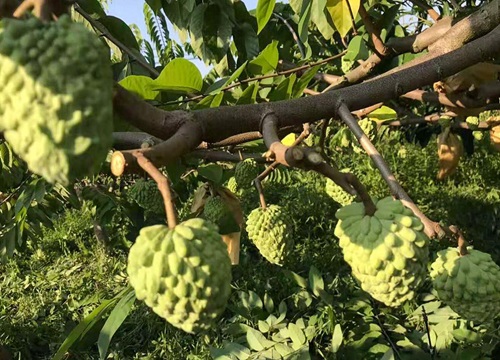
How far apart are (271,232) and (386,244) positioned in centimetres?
89

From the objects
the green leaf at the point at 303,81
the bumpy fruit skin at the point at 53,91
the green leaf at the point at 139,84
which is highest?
the bumpy fruit skin at the point at 53,91

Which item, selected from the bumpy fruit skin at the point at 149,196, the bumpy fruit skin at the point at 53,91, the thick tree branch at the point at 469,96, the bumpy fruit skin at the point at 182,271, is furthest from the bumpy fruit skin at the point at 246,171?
the bumpy fruit skin at the point at 53,91

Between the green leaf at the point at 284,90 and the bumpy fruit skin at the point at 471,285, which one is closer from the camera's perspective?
the bumpy fruit skin at the point at 471,285

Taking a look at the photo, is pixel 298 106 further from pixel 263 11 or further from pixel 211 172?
pixel 211 172

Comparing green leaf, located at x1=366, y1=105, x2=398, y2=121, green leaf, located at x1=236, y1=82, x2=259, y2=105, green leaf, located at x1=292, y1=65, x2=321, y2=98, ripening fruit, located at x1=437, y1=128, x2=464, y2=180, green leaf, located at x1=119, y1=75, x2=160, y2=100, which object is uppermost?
green leaf, located at x1=119, y1=75, x2=160, y2=100

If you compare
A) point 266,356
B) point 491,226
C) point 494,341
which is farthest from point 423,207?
point 266,356

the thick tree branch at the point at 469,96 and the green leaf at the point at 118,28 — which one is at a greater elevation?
the green leaf at the point at 118,28

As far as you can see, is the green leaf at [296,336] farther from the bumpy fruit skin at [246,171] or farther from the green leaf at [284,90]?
the green leaf at [284,90]

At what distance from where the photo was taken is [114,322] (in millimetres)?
1104

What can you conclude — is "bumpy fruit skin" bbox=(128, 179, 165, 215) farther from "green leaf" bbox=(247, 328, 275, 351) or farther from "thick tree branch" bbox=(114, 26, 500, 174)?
"thick tree branch" bbox=(114, 26, 500, 174)

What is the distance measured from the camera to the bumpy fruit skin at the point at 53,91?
0.53 m

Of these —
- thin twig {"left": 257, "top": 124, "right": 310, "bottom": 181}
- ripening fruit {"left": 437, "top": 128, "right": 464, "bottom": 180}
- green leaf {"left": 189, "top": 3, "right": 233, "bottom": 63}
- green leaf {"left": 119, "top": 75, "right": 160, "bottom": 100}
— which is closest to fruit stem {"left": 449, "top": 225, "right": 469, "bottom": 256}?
thin twig {"left": 257, "top": 124, "right": 310, "bottom": 181}

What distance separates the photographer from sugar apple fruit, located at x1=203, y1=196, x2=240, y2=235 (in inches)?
66.4

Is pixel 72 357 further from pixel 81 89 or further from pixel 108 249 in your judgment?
pixel 81 89
